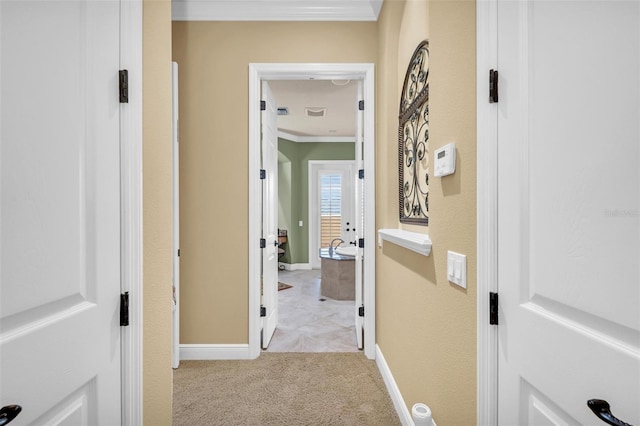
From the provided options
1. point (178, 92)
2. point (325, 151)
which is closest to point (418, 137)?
point (178, 92)

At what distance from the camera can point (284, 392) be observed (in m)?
2.13

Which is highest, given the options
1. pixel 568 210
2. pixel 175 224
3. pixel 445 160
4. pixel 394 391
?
pixel 445 160

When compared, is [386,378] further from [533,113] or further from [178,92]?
[178,92]

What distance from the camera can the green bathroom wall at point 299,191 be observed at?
22.5 feet

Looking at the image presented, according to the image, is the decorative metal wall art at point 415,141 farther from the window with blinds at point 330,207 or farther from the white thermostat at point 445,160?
the window with blinds at point 330,207

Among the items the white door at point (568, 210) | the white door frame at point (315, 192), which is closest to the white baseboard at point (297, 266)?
the white door frame at point (315, 192)

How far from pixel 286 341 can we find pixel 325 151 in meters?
4.76

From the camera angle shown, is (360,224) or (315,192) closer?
(360,224)

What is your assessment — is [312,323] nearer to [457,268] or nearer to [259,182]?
[259,182]

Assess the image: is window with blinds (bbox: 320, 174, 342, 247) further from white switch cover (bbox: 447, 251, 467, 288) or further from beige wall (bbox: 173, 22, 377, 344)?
white switch cover (bbox: 447, 251, 467, 288)

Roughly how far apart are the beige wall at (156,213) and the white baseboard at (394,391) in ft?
4.02

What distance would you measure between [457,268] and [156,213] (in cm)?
111

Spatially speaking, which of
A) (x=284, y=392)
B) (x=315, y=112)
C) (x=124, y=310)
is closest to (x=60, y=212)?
(x=124, y=310)

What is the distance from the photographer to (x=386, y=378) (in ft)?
7.17
